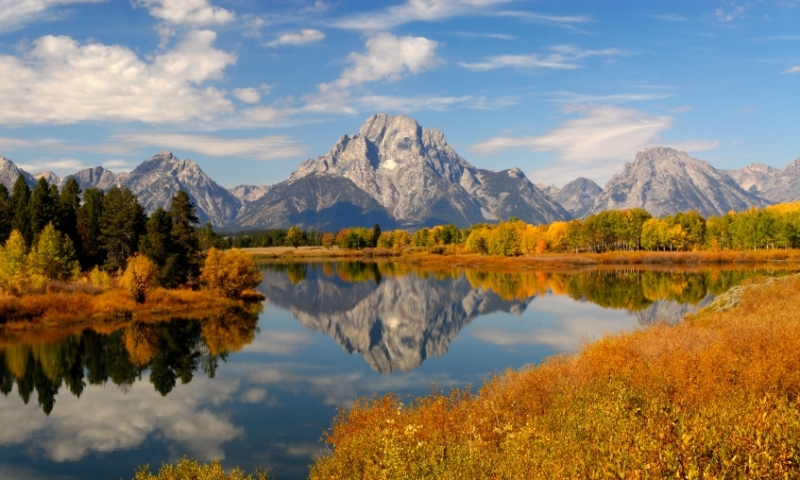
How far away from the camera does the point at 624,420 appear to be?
47.9 feet

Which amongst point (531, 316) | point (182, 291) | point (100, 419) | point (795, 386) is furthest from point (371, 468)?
point (182, 291)

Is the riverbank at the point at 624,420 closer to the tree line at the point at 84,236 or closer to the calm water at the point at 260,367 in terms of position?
A: the calm water at the point at 260,367

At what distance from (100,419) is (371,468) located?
2824cm

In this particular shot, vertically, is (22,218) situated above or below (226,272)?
above

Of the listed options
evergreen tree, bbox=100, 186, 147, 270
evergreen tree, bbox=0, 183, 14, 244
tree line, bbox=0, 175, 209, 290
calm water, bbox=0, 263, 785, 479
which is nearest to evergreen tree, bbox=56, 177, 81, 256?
tree line, bbox=0, 175, 209, 290

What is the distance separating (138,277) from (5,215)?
39710mm

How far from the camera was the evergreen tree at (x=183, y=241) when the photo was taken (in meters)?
86.8

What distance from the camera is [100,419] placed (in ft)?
120

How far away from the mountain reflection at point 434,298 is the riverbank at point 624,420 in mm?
19403

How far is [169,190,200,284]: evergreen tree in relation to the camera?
86.8 metres

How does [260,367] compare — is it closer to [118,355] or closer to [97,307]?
[118,355]

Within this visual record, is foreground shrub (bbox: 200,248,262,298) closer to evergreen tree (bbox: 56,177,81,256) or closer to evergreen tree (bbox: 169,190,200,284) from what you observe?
evergreen tree (bbox: 169,190,200,284)

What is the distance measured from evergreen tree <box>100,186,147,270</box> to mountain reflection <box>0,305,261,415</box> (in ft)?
93.0

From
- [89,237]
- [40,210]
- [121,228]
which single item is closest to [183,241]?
[121,228]
